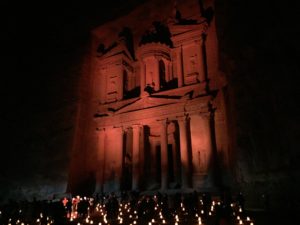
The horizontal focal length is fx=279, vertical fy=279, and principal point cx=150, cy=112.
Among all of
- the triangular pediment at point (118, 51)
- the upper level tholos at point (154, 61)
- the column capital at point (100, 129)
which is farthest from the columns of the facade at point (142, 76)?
the column capital at point (100, 129)

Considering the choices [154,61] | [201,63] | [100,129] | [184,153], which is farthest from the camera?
[154,61]

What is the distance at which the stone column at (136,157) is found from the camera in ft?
65.4

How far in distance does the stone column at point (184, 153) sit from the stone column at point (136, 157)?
3.37 metres

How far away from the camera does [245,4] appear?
61.3 ft

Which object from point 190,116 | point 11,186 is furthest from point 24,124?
point 190,116

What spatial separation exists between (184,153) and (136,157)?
3.78 metres

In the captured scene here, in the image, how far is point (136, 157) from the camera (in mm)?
20625

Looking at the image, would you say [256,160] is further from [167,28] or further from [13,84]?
[13,84]

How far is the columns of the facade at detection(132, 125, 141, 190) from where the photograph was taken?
1992 centimetres

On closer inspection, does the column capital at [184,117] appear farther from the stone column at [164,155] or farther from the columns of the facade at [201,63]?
the columns of the facade at [201,63]

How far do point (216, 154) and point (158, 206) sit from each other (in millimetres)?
6414

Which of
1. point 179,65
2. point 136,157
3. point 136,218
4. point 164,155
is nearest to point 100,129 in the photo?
point 136,157

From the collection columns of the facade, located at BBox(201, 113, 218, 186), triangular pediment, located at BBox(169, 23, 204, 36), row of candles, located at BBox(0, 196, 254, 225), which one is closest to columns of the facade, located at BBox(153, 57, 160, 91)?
triangular pediment, located at BBox(169, 23, 204, 36)

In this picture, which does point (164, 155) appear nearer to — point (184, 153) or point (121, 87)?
point (184, 153)
